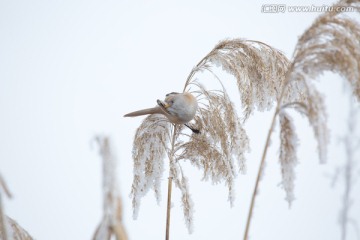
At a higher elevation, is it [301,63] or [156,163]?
[301,63]

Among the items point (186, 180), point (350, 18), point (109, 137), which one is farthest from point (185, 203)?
point (109, 137)

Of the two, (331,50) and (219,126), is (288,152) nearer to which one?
(331,50)

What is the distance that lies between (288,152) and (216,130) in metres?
0.72

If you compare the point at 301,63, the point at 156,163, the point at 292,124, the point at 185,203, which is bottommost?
the point at 185,203

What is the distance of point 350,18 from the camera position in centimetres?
162

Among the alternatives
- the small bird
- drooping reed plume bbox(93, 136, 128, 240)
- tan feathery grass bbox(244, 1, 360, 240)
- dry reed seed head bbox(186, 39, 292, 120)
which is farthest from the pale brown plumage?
drooping reed plume bbox(93, 136, 128, 240)

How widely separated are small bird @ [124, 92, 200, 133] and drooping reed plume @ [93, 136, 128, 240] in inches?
54.7

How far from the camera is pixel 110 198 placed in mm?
839

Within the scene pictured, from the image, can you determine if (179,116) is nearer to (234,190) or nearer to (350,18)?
(234,190)

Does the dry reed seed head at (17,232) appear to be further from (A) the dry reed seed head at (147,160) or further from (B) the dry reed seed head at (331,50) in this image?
(B) the dry reed seed head at (331,50)

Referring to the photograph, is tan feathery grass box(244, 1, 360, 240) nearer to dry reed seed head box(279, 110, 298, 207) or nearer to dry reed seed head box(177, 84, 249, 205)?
dry reed seed head box(279, 110, 298, 207)

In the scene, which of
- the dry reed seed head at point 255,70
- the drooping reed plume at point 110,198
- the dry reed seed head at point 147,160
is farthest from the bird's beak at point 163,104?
the drooping reed plume at point 110,198

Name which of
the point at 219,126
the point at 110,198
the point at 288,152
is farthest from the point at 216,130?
the point at 110,198

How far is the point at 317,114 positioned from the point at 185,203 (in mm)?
986
